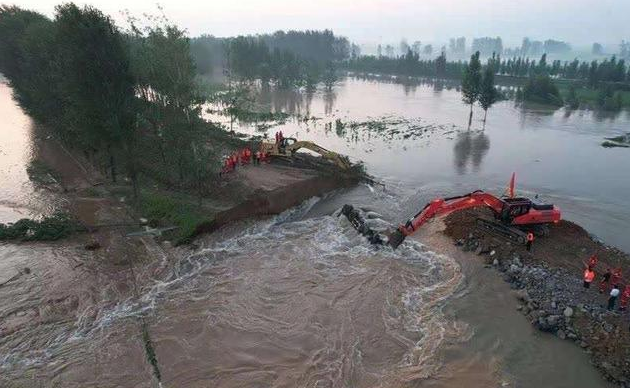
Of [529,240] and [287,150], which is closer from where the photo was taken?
[529,240]

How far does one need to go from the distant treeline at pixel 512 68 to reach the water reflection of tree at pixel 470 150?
154 feet

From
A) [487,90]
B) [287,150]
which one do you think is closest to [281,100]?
[487,90]

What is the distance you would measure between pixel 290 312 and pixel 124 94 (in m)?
12.0

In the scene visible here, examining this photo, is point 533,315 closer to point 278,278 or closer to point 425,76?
point 278,278

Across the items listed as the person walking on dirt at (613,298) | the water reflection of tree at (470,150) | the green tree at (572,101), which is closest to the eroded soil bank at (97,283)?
the water reflection of tree at (470,150)

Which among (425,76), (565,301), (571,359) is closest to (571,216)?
(565,301)

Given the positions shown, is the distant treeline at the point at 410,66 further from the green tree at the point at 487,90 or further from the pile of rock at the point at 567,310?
the pile of rock at the point at 567,310

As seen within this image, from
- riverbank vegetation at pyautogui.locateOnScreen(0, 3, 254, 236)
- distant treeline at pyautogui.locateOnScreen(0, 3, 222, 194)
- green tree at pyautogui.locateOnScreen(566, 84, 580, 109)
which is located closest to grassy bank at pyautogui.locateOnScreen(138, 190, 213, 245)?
riverbank vegetation at pyautogui.locateOnScreen(0, 3, 254, 236)

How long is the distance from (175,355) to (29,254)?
8.89 metres

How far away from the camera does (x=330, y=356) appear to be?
11656mm

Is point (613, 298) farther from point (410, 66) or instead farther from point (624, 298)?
point (410, 66)

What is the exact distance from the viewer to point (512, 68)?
89.3 meters

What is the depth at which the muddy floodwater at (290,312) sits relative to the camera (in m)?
11.1

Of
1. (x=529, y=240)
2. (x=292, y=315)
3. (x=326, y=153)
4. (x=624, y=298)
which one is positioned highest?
(x=326, y=153)
